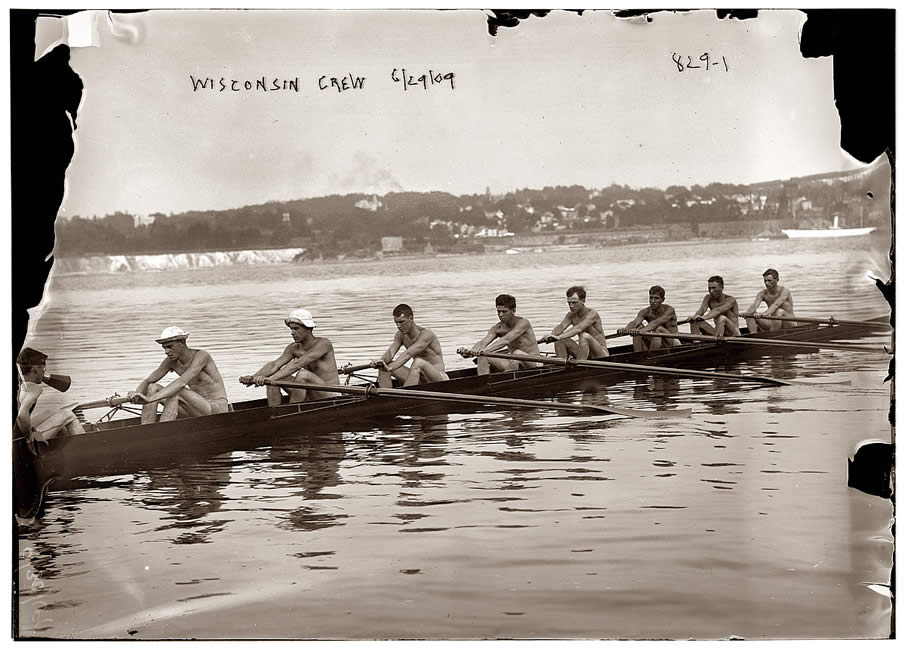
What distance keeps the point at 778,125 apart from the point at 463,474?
11.7ft

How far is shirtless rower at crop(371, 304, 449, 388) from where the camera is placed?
10.0 metres

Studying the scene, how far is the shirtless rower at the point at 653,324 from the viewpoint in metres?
11.5

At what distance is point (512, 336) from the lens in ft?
35.0

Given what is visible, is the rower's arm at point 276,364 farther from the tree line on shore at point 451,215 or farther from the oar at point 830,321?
the oar at point 830,321

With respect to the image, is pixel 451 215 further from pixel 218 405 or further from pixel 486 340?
pixel 218 405

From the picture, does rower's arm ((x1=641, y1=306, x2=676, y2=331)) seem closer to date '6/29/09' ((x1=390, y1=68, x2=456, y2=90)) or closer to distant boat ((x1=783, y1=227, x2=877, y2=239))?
distant boat ((x1=783, y1=227, x2=877, y2=239))

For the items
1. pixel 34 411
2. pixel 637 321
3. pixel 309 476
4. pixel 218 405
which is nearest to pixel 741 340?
pixel 637 321

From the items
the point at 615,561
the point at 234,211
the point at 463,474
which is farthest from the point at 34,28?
the point at 615,561

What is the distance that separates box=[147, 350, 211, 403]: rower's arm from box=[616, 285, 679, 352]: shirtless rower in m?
4.53

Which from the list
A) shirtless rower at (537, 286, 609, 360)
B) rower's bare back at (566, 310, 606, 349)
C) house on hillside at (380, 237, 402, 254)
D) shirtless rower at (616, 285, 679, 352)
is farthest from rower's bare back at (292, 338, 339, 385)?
shirtless rower at (616, 285, 679, 352)

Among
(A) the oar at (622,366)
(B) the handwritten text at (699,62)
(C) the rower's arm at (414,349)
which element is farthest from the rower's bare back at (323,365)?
(B) the handwritten text at (699,62)

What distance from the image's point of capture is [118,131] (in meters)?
8.27

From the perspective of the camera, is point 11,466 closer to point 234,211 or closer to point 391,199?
point 234,211

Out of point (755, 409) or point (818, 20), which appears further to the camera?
point (755, 409)
